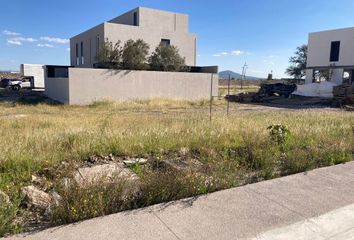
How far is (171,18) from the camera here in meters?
42.1

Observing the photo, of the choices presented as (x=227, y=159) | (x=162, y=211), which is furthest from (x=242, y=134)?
(x=162, y=211)

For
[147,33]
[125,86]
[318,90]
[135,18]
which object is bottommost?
[318,90]

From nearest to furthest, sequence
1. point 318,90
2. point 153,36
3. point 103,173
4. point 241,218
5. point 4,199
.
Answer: point 4,199
point 241,218
point 103,173
point 318,90
point 153,36

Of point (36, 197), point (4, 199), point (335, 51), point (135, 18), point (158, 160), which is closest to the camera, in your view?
point (4, 199)

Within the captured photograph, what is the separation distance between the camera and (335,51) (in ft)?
124

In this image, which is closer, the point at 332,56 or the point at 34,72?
the point at 332,56

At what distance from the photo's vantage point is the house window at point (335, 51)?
37294mm

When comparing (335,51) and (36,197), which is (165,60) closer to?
(335,51)

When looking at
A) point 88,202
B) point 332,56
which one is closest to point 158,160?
point 88,202

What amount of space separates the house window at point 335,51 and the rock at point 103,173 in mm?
38105

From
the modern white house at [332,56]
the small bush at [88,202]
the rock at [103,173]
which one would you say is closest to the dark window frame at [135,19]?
the modern white house at [332,56]

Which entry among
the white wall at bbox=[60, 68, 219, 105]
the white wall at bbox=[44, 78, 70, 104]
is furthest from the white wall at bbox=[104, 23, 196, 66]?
the white wall at bbox=[60, 68, 219, 105]

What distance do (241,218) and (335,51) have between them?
39.5m

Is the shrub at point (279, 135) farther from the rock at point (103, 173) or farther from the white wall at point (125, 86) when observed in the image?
the white wall at point (125, 86)
